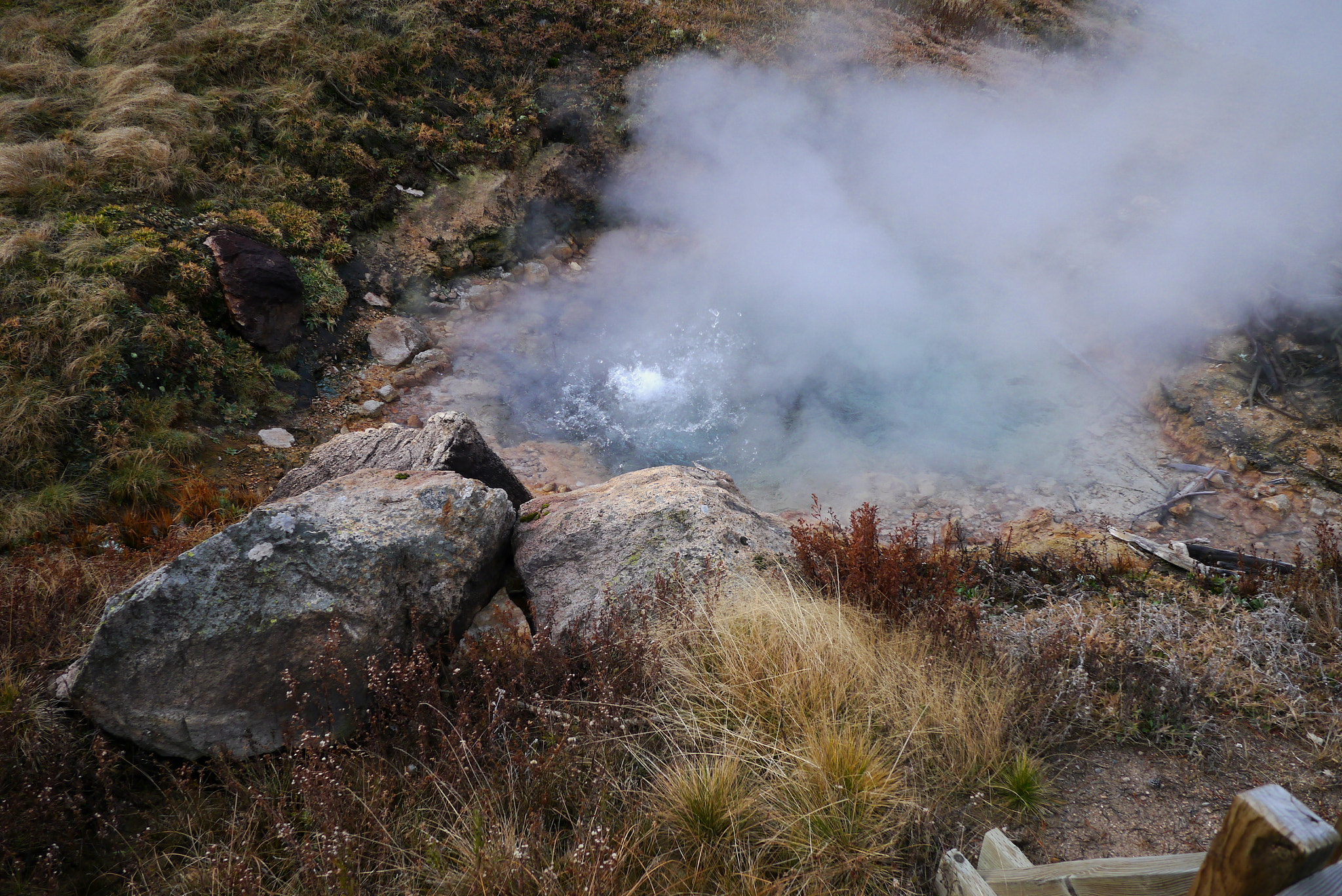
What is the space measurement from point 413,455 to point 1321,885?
3.93 meters

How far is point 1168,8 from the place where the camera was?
42.2 ft

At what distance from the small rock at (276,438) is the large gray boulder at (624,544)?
3242 mm

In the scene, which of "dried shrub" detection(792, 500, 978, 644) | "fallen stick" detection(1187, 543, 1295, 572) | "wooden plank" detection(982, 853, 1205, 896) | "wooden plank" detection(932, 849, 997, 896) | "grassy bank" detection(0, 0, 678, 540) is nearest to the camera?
"wooden plank" detection(982, 853, 1205, 896)

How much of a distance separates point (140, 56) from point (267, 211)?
135 inches

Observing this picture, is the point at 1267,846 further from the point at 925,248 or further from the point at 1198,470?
the point at 925,248

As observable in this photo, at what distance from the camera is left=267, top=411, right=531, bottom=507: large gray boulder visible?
3.72 metres

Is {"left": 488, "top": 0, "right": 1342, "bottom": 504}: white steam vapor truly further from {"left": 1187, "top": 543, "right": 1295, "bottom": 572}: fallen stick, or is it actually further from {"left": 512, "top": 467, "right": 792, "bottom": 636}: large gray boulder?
{"left": 512, "top": 467, "right": 792, "bottom": 636}: large gray boulder

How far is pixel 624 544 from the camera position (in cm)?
312

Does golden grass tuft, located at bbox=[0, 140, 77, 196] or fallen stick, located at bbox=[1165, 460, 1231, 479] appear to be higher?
golden grass tuft, located at bbox=[0, 140, 77, 196]

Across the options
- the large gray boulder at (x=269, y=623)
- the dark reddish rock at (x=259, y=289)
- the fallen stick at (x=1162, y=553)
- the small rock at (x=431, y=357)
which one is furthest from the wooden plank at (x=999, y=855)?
the dark reddish rock at (x=259, y=289)

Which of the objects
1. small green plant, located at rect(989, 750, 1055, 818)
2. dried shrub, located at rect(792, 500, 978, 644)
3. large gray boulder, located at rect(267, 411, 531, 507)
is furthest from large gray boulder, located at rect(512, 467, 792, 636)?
small green plant, located at rect(989, 750, 1055, 818)

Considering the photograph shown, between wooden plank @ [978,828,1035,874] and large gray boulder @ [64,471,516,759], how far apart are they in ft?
6.96

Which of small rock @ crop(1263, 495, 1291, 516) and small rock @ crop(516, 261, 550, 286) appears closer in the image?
small rock @ crop(1263, 495, 1291, 516)

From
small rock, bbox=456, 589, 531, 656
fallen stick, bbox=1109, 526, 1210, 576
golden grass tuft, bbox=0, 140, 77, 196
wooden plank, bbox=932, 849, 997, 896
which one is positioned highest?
golden grass tuft, bbox=0, 140, 77, 196
